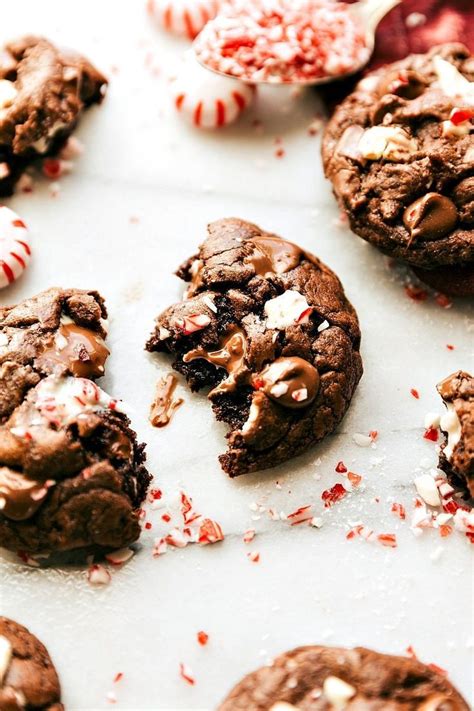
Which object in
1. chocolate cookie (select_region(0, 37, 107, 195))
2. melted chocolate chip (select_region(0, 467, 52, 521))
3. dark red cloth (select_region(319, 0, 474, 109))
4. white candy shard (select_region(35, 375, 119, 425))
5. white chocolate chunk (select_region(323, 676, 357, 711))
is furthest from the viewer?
dark red cloth (select_region(319, 0, 474, 109))

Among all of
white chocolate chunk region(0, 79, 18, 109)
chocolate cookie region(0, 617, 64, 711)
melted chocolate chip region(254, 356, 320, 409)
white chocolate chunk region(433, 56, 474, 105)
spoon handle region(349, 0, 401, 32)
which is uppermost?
white chocolate chunk region(0, 79, 18, 109)

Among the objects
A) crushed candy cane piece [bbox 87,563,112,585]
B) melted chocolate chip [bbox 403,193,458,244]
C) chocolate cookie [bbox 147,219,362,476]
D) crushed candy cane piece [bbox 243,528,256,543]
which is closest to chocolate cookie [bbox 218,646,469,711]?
crushed candy cane piece [bbox 243,528,256,543]

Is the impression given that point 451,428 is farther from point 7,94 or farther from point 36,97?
point 7,94

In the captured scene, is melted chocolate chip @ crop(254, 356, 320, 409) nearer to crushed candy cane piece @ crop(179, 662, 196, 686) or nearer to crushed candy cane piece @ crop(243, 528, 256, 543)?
crushed candy cane piece @ crop(243, 528, 256, 543)

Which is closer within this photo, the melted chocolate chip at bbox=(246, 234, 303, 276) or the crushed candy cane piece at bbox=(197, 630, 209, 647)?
the crushed candy cane piece at bbox=(197, 630, 209, 647)

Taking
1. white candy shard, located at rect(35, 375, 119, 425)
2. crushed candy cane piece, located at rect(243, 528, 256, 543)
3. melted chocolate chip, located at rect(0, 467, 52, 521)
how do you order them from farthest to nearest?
crushed candy cane piece, located at rect(243, 528, 256, 543) < white candy shard, located at rect(35, 375, 119, 425) < melted chocolate chip, located at rect(0, 467, 52, 521)

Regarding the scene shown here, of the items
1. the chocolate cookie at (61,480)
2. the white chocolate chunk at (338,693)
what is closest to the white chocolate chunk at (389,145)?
the chocolate cookie at (61,480)

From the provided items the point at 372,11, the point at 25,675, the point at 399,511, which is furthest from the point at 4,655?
the point at 372,11
